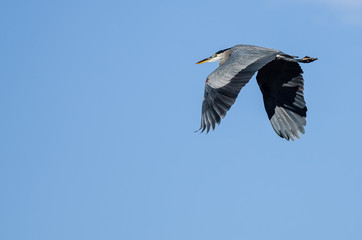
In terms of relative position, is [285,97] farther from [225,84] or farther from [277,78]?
[225,84]

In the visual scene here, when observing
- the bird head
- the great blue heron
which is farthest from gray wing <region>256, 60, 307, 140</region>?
the bird head

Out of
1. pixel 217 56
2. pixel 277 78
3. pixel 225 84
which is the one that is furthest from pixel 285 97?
pixel 225 84

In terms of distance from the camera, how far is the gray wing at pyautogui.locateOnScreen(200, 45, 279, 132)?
1538cm

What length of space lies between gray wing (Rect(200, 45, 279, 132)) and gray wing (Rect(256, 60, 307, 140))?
A: 1526 millimetres

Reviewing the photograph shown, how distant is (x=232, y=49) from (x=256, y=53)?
154 cm

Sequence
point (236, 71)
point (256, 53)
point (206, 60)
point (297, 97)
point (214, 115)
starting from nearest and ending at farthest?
1. point (214, 115)
2. point (236, 71)
3. point (256, 53)
4. point (297, 97)
5. point (206, 60)

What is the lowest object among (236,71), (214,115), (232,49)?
(214,115)

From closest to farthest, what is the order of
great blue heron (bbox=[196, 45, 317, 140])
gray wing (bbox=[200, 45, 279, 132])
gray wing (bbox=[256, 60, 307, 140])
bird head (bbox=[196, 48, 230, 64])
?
gray wing (bbox=[200, 45, 279, 132]) < great blue heron (bbox=[196, 45, 317, 140]) < gray wing (bbox=[256, 60, 307, 140]) < bird head (bbox=[196, 48, 230, 64])

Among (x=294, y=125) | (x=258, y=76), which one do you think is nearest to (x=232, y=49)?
(x=258, y=76)

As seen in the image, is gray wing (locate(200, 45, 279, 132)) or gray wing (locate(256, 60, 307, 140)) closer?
gray wing (locate(200, 45, 279, 132))

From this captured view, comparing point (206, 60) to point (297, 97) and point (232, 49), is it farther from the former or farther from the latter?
point (297, 97)

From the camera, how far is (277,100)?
1941cm

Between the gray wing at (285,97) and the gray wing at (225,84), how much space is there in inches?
60.1

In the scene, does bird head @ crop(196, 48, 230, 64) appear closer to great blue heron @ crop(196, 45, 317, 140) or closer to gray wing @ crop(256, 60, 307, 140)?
great blue heron @ crop(196, 45, 317, 140)
